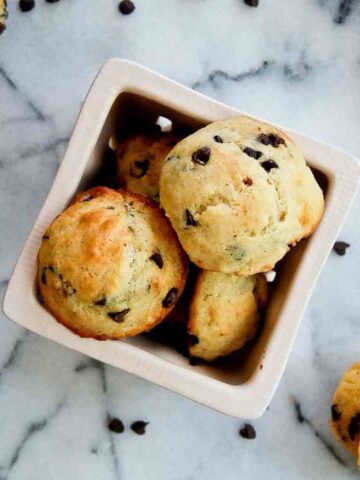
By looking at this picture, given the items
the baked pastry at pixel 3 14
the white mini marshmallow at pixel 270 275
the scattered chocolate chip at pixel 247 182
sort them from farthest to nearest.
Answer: the baked pastry at pixel 3 14 < the white mini marshmallow at pixel 270 275 < the scattered chocolate chip at pixel 247 182

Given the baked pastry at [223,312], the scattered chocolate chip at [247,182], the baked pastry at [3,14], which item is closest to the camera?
the scattered chocolate chip at [247,182]

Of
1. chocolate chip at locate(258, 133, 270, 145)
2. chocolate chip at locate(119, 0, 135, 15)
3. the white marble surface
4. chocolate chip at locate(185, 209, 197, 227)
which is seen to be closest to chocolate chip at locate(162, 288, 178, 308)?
chocolate chip at locate(185, 209, 197, 227)

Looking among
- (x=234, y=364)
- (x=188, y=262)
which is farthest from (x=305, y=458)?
(x=188, y=262)

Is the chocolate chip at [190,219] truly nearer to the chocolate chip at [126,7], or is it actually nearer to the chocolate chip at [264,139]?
the chocolate chip at [264,139]

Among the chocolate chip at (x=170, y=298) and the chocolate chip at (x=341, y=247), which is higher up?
the chocolate chip at (x=170, y=298)

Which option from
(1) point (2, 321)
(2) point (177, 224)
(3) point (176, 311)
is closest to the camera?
(2) point (177, 224)

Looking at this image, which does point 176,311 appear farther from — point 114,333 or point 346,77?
point 346,77

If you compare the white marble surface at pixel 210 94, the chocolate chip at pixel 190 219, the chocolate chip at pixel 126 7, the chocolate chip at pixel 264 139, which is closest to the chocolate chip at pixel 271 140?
the chocolate chip at pixel 264 139
